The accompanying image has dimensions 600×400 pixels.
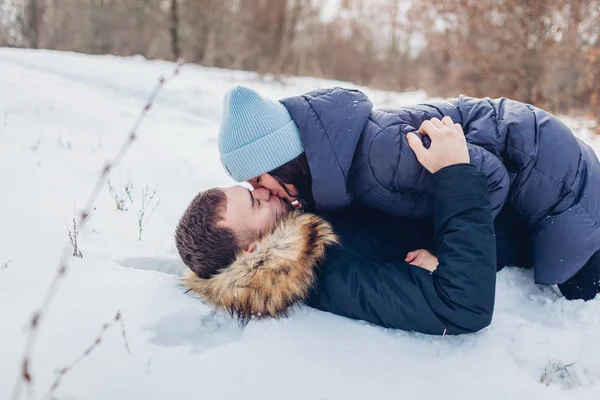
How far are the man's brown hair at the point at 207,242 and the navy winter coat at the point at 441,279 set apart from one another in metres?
0.44

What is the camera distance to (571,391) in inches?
68.9

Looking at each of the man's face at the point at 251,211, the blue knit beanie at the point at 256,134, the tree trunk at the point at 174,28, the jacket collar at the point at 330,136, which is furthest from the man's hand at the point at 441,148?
the tree trunk at the point at 174,28

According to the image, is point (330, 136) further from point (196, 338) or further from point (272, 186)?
point (196, 338)

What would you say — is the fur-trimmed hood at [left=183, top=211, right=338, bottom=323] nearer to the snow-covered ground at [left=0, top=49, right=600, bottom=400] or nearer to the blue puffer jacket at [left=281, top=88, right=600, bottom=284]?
the snow-covered ground at [left=0, top=49, right=600, bottom=400]

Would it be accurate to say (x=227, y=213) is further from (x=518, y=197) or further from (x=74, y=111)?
(x=74, y=111)

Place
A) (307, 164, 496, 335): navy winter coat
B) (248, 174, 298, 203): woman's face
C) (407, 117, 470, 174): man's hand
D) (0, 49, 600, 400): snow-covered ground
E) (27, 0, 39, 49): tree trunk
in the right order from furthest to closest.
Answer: (27, 0, 39, 49): tree trunk
(248, 174, 298, 203): woman's face
(407, 117, 470, 174): man's hand
(307, 164, 496, 335): navy winter coat
(0, 49, 600, 400): snow-covered ground

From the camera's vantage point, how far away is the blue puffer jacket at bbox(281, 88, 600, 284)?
2.17 meters

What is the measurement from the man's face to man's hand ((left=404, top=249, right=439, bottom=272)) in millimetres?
637

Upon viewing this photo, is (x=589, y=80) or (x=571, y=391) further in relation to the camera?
(x=589, y=80)

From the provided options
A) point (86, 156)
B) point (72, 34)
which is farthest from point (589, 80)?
point (72, 34)

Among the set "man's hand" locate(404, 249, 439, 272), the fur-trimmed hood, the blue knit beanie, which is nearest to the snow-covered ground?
the fur-trimmed hood

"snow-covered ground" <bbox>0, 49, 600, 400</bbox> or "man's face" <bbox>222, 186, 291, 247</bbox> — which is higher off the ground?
"man's face" <bbox>222, 186, 291, 247</bbox>

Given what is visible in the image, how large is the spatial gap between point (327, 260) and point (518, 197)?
1027 millimetres

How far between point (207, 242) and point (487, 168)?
1.34 metres
